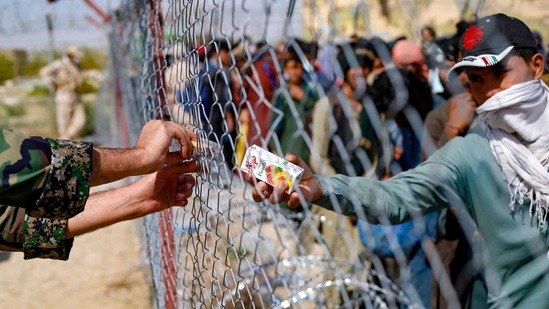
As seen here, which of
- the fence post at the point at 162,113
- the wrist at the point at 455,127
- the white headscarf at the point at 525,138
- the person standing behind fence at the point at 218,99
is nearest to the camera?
the white headscarf at the point at 525,138

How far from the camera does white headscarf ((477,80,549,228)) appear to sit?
5.93ft

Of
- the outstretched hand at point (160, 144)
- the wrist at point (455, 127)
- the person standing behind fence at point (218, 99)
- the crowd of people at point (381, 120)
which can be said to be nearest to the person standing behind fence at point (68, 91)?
the person standing behind fence at point (218, 99)

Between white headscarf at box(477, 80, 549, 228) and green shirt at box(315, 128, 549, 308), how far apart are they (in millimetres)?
50

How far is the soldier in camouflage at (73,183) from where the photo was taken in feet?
5.31

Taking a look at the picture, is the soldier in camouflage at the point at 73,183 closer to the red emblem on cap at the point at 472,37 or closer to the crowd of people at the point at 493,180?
the crowd of people at the point at 493,180

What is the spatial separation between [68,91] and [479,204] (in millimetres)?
11096

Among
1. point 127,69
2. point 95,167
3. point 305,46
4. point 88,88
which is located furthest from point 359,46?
point 88,88

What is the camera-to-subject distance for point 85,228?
7.58 feet

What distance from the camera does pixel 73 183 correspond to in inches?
67.6

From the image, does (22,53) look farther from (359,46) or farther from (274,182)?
(274,182)

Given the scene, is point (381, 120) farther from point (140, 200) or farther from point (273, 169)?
point (273, 169)

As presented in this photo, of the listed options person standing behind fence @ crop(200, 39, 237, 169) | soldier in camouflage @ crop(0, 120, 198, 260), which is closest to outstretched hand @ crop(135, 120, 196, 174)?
soldier in camouflage @ crop(0, 120, 198, 260)

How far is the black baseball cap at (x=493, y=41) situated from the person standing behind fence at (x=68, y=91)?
10.9 metres

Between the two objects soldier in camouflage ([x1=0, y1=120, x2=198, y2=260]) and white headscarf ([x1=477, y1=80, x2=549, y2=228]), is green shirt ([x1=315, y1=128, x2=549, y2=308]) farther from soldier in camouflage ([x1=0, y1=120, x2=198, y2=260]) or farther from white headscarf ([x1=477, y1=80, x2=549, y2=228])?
soldier in camouflage ([x1=0, y1=120, x2=198, y2=260])
